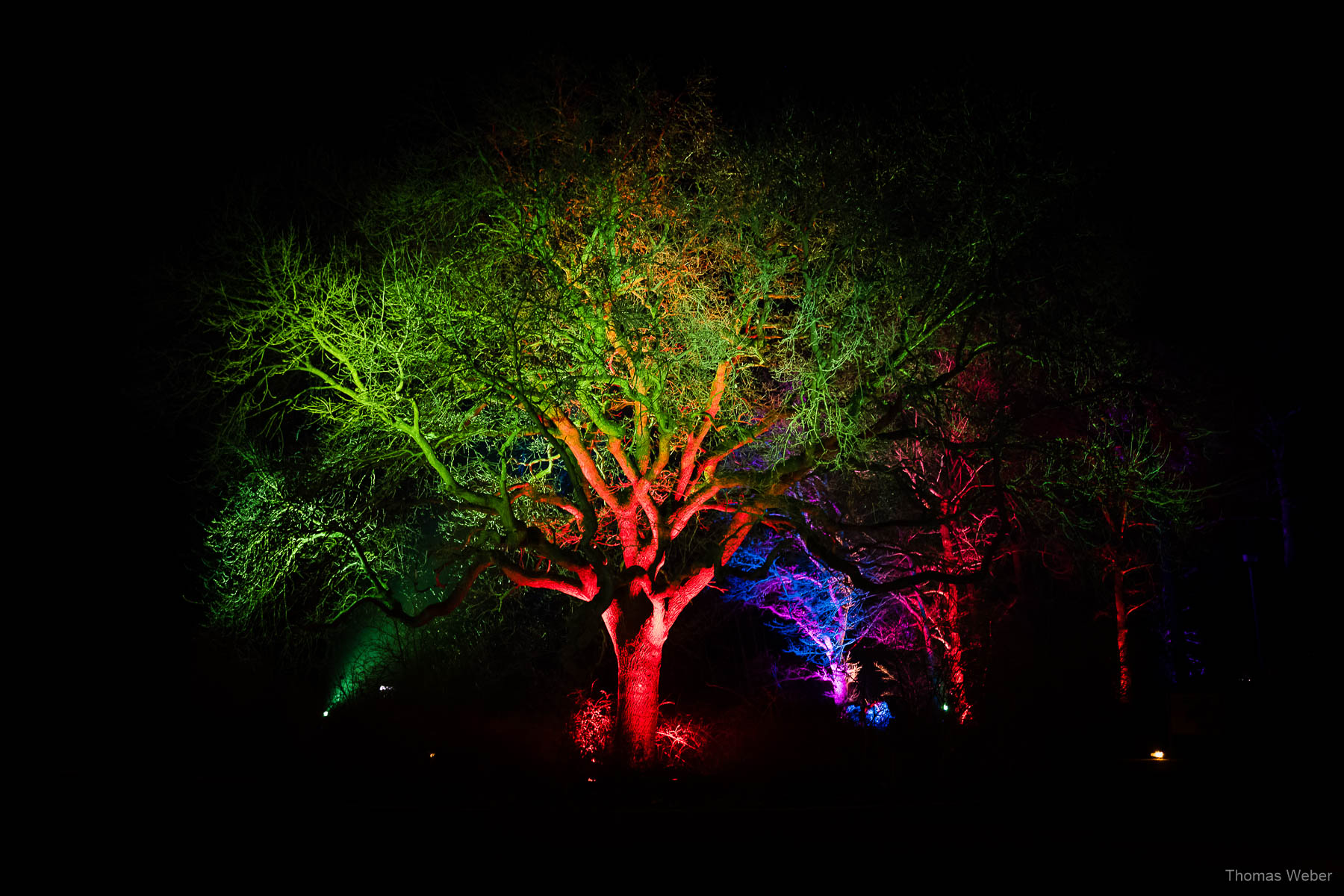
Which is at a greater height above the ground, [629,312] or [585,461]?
[629,312]

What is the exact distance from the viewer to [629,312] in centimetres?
1183

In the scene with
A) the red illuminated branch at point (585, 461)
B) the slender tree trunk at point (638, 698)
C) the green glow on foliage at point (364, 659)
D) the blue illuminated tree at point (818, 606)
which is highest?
the red illuminated branch at point (585, 461)

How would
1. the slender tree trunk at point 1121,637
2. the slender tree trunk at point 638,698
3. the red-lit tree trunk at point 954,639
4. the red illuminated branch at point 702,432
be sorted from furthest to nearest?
the slender tree trunk at point 1121,637, the red-lit tree trunk at point 954,639, the slender tree trunk at point 638,698, the red illuminated branch at point 702,432

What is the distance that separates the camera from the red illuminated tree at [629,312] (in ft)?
36.4

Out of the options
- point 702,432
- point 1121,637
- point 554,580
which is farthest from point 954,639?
point 554,580

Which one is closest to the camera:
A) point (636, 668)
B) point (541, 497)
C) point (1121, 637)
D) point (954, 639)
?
point (636, 668)

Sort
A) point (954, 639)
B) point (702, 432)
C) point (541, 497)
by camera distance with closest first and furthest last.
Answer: point (702, 432) < point (541, 497) < point (954, 639)

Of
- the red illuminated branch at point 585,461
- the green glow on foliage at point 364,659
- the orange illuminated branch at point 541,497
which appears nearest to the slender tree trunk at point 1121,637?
the red illuminated branch at point 585,461

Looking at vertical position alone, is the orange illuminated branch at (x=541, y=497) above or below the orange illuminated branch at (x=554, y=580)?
above

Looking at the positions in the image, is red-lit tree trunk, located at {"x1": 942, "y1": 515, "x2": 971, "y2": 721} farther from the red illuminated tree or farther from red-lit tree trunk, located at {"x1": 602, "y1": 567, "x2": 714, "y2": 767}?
red-lit tree trunk, located at {"x1": 602, "y1": 567, "x2": 714, "y2": 767}

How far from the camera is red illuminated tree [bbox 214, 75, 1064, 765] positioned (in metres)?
11.1

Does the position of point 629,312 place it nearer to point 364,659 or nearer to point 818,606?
point 818,606

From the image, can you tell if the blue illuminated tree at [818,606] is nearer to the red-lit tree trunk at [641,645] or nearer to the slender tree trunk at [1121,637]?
the slender tree trunk at [1121,637]

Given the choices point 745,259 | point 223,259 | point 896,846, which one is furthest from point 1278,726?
point 223,259
